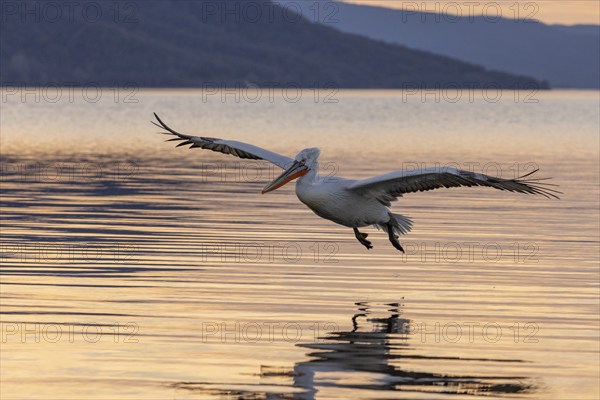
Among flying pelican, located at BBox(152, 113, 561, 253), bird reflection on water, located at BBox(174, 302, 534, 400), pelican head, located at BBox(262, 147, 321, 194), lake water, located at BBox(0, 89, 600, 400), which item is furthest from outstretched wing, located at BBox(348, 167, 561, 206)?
bird reflection on water, located at BBox(174, 302, 534, 400)

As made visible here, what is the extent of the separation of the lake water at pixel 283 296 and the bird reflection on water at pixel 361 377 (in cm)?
3

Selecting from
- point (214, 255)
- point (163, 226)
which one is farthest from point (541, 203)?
point (214, 255)

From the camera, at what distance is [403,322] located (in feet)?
51.5

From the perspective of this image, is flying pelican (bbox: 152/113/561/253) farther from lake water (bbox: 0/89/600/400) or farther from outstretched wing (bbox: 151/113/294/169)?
lake water (bbox: 0/89/600/400)

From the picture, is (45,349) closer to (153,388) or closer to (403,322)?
(153,388)

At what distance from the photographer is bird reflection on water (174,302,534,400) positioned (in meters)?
12.6

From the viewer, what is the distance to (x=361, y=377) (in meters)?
13.0

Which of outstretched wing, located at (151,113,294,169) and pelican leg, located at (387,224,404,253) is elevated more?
outstretched wing, located at (151,113,294,169)

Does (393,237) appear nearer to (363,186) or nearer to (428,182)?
(363,186)

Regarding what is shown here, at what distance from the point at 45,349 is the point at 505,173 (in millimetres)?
26927

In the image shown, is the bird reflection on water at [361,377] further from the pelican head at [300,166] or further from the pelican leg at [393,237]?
the pelican leg at [393,237]

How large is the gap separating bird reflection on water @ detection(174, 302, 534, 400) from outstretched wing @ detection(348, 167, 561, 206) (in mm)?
1987

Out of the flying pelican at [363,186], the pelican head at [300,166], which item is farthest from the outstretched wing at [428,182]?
the pelican head at [300,166]

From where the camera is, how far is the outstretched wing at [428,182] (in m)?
15.7
